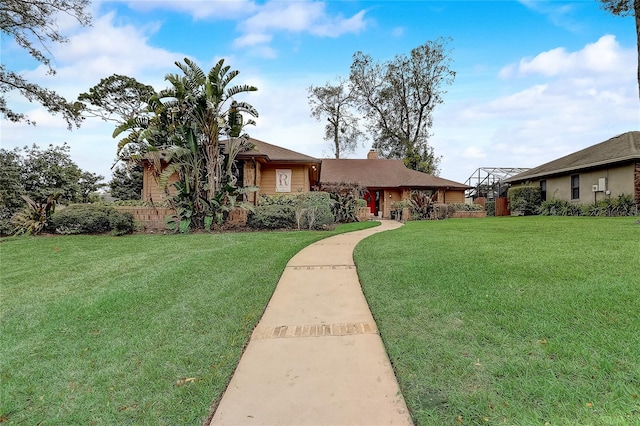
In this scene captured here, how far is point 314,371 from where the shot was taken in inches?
95.0

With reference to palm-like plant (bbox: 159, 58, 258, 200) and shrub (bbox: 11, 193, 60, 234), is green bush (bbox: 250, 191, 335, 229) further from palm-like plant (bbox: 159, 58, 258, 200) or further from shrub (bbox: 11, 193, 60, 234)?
shrub (bbox: 11, 193, 60, 234)

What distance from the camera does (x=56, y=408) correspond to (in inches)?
79.9

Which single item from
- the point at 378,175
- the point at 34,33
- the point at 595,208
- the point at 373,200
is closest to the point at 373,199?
the point at 373,200

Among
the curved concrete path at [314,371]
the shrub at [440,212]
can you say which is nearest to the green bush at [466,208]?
the shrub at [440,212]

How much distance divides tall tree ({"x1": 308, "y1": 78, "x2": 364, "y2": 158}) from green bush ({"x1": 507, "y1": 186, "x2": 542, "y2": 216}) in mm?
17178

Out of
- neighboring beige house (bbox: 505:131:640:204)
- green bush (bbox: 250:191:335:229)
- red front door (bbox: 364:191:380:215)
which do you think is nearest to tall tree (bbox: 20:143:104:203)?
green bush (bbox: 250:191:335:229)

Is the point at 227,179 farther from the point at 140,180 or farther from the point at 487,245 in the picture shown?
the point at 140,180

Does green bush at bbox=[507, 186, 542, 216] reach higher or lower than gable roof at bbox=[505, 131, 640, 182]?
lower

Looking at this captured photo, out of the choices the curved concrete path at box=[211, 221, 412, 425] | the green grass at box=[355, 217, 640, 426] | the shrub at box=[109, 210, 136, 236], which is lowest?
the curved concrete path at box=[211, 221, 412, 425]

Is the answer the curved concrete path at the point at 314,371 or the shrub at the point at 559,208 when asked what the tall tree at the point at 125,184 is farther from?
the shrub at the point at 559,208

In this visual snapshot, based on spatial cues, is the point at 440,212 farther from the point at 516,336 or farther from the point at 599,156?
the point at 516,336

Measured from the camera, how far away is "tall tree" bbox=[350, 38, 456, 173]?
30.6m

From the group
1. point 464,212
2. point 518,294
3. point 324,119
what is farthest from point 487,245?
point 324,119

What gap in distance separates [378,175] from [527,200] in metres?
10.4
